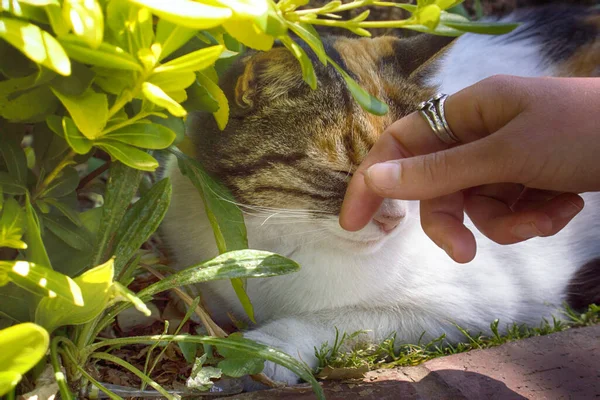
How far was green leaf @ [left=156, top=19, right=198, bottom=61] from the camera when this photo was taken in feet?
3.80

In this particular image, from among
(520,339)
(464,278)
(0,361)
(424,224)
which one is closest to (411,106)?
(424,224)

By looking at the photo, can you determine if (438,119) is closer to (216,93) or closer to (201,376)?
(216,93)

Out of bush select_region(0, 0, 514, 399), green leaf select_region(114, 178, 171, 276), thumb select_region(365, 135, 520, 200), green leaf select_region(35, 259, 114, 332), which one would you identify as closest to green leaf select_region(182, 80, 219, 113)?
bush select_region(0, 0, 514, 399)

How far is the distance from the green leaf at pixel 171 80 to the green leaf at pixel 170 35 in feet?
0.13

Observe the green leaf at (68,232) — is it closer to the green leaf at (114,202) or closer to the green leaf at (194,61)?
the green leaf at (114,202)

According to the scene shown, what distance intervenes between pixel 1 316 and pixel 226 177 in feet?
2.68

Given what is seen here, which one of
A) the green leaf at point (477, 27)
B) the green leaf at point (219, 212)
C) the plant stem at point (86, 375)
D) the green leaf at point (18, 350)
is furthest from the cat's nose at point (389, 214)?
the green leaf at point (18, 350)

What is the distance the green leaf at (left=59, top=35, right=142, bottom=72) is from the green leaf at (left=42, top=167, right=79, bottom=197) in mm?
454

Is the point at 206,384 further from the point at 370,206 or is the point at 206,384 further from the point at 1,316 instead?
the point at 370,206

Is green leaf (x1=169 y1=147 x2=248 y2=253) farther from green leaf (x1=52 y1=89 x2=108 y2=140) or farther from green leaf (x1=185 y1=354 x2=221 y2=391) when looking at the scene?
green leaf (x1=52 y1=89 x2=108 y2=140)

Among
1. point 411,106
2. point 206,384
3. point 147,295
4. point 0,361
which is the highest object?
point 411,106

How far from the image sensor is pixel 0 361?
1.02 m

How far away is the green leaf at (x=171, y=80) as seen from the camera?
1.15m

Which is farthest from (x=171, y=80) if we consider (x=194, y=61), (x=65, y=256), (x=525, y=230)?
(x=525, y=230)
